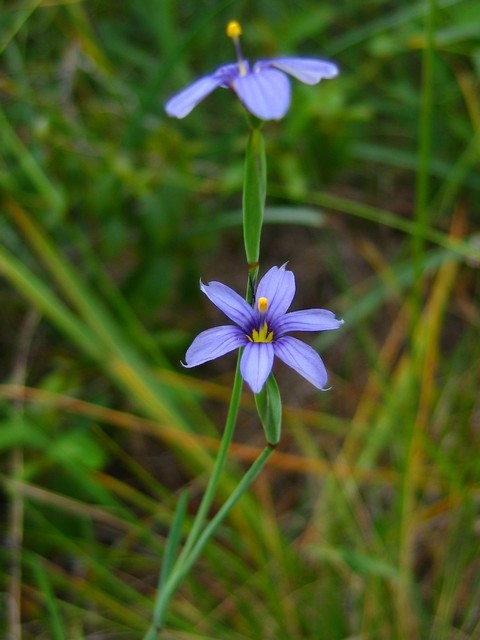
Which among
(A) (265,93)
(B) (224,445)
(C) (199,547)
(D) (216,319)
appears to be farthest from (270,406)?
(D) (216,319)

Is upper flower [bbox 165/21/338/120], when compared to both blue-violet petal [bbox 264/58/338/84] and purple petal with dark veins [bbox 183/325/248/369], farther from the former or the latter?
purple petal with dark veins [bbox 183/325/248/369]

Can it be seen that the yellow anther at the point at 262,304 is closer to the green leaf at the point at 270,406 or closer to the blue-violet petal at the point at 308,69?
the green leaf at the point at 270,406

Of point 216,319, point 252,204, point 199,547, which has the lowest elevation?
point 199,547

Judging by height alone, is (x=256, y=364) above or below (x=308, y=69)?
below

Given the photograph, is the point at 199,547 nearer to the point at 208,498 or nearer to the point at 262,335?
the point at 208,498

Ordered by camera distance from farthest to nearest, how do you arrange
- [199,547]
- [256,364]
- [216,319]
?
[216,319] < [199,547] < [256,364]

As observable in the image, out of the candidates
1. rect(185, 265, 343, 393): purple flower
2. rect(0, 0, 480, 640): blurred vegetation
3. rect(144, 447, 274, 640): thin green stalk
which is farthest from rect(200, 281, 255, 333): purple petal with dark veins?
rect(0, 0, 480, 640): blurred vegetation

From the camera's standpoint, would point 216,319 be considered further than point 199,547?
Yes

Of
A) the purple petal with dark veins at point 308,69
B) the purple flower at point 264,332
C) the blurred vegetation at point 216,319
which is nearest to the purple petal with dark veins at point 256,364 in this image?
the purple flower at point 264,332
